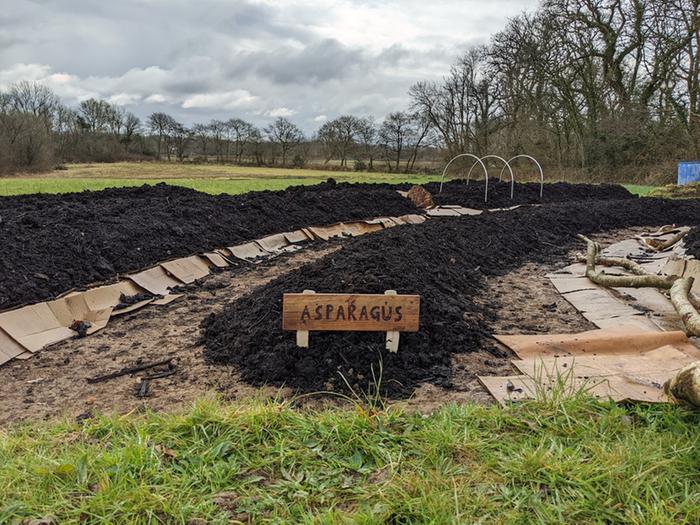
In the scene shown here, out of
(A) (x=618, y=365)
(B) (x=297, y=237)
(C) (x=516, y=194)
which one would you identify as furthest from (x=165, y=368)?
(C) (x=516, y=194)

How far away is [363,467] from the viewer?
2207 millimetres

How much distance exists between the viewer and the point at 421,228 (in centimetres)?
740

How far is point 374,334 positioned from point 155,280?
11.0ft

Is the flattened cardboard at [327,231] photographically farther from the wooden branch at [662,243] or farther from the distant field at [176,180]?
the distant field at [176,180]

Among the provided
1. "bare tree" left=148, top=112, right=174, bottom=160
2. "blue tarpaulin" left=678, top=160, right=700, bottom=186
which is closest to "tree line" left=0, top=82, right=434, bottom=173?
"bare tree" left=148, top=112, right=174, bottom=160

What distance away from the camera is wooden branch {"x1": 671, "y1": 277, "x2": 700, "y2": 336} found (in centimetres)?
365

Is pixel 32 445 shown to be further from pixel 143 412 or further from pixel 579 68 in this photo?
pixel 579 68

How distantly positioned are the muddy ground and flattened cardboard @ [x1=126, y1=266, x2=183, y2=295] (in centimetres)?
34

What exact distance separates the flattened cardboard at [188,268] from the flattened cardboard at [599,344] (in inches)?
155

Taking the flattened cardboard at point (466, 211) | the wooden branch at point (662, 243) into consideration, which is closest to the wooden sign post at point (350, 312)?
→ the wooden branch at point (662, 243)

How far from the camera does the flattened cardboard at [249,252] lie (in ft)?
24.1

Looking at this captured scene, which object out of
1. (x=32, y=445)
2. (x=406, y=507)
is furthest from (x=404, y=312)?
(x=32, y=445)

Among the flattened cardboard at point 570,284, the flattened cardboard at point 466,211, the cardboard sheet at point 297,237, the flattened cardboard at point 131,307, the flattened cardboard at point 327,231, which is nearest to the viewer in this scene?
the flattened cardboard at point 131,307

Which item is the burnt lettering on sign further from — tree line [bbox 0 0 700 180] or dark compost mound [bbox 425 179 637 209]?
tree line [bbox 0 0 700 180]
